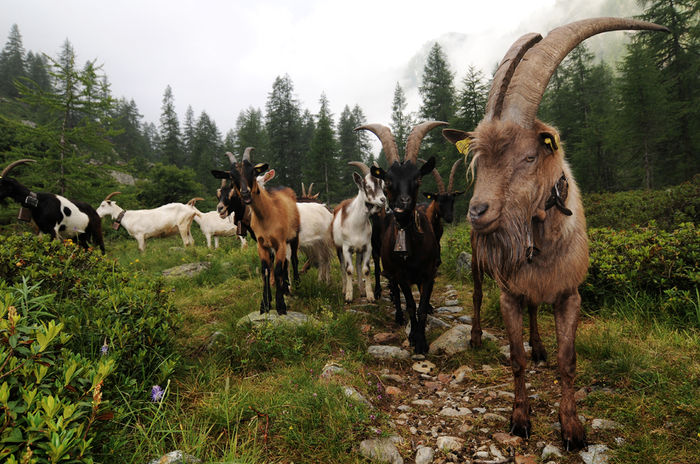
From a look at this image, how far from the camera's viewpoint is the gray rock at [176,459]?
1933 mm

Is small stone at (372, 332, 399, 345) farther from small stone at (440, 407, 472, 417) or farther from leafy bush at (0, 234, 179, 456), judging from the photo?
leafy bush at (0, 234, 179, 456)

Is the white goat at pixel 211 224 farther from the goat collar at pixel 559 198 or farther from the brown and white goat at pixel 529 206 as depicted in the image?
the goat collar at pixel 559 198

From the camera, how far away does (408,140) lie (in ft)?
15.5

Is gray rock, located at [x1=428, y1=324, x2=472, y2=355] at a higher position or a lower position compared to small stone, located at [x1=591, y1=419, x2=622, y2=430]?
higher

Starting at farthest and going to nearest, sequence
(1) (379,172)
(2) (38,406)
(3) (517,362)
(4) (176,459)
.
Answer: (1) (379,172), (3) (517,362), (4) (176,459), (2) (38,406)

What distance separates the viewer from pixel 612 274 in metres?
4.22

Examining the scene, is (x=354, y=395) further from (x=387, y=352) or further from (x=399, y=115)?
(x=399, y=115)

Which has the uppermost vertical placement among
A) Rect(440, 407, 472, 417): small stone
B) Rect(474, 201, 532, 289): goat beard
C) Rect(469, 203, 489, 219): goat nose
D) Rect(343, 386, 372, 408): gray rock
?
Rect(469, 203, 489, 219): goat nose

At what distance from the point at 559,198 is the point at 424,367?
2660 mm

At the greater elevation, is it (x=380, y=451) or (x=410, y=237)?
(x=410, y=237)

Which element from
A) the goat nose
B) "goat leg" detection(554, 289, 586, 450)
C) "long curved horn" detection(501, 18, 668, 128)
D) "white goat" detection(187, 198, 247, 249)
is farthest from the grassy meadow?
"white goat" detection(187, 198, 247, 249)

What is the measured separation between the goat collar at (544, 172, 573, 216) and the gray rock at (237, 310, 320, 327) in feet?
10.5

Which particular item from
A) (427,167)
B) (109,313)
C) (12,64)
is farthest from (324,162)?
(12,64)

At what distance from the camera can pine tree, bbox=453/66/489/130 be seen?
24.9m
